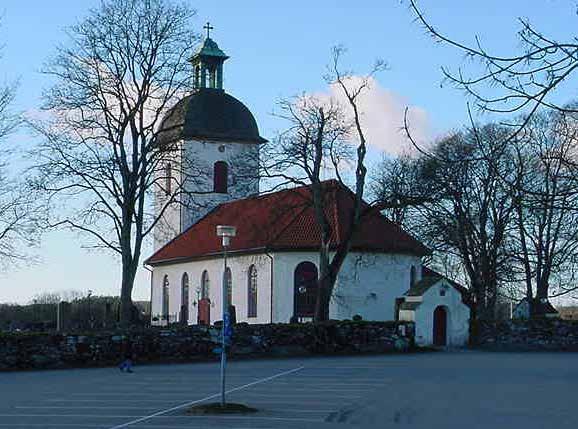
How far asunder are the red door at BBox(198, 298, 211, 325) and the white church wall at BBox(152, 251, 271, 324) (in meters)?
0.24

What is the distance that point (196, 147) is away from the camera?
6938cm

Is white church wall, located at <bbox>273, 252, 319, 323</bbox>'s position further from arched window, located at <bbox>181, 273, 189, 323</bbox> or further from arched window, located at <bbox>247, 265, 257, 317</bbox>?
arched window, located at <bbox>181, 273, 189, 323</bbox>

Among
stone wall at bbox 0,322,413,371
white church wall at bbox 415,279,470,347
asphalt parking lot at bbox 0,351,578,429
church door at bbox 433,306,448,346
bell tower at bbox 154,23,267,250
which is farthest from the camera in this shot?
bell tower at bbox 154,23,267,250

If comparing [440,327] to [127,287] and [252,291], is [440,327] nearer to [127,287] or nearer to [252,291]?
[252,291]

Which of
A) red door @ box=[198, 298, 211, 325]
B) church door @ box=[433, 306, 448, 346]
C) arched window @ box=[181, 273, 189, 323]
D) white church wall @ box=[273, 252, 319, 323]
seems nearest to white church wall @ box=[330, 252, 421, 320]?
white church wall @ box=[273, 252, 319, 323]

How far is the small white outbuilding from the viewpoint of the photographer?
1925 inches

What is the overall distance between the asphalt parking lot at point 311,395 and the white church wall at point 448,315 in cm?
974

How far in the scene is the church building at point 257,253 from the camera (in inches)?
1986

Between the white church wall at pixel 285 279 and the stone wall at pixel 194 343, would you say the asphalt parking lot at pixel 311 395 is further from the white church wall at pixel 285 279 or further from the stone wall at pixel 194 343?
the white church wall at pixel 285 279

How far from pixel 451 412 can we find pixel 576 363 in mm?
19485

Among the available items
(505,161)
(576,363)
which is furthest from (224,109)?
(505,161)

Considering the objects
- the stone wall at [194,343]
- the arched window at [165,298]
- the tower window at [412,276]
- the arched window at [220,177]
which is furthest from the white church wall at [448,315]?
the arched window at [165,298]

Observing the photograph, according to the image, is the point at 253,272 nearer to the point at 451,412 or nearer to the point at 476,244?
the point at 476,244

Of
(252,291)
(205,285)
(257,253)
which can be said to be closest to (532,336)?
(257,253)
